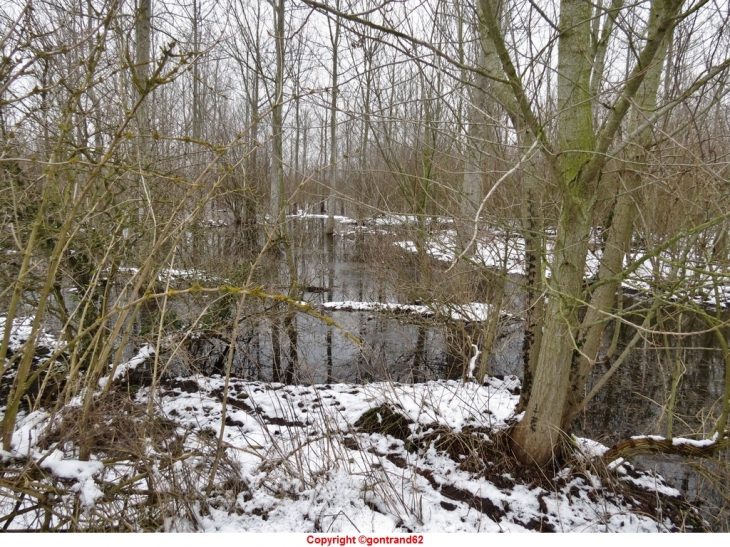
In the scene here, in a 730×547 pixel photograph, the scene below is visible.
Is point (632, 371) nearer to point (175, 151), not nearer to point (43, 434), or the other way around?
point (43, 434)

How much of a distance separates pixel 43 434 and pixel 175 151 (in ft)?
22.5

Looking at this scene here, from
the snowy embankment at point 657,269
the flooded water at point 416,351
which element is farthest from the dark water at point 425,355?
the snowy embankment at point 657,269

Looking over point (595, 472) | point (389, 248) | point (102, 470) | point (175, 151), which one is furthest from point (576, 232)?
point (175, 151)

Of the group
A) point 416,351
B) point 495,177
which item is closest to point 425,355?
point 416,351

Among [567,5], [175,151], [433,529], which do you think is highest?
[175,151]

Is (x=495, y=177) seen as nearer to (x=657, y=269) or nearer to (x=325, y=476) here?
(x=657, y=269)

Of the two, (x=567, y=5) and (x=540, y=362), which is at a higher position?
(x=567, y=5)

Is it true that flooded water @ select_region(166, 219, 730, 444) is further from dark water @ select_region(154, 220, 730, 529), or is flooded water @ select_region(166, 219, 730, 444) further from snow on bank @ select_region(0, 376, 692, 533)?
snow on bank @ select_region(0, 376, 692, 533)

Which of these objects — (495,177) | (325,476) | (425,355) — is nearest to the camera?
(325,476)

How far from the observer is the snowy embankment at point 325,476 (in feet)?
7.43

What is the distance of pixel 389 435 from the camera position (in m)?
4.02

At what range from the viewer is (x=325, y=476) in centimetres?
316

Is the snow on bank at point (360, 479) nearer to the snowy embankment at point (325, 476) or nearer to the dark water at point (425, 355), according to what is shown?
the snowy embankment at point (325, 476)

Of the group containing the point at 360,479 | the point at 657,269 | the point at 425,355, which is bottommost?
the point at 360,479
